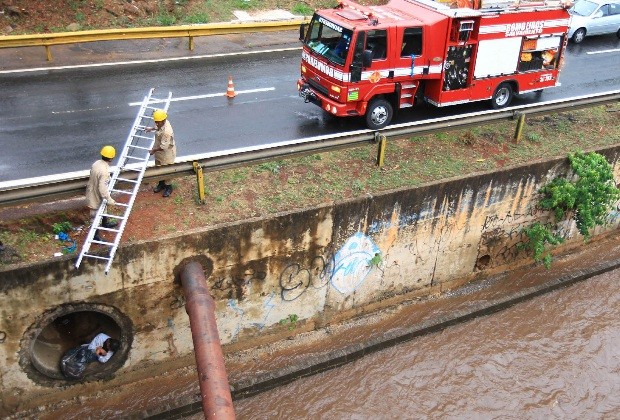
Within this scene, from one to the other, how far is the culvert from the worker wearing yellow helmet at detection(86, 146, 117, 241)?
163cm

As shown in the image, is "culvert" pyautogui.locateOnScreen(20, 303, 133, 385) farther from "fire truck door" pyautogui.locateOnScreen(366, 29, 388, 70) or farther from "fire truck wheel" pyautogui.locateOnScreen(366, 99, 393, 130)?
"fire truck door" pyautogui.locateOnScreen(366, 29, 388, 70)

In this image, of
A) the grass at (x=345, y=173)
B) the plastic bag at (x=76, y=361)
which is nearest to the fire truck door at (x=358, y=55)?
the grass at (x=345, y=173)

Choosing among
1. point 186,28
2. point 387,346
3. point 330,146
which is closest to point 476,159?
point 330,146

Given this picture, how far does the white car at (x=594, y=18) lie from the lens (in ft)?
64.8

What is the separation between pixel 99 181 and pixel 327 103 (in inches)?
214

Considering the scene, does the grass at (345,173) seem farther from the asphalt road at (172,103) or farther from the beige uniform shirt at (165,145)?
the asphalt road at (172,103)

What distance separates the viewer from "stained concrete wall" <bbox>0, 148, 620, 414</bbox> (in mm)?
8797

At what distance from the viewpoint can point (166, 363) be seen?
402 inches

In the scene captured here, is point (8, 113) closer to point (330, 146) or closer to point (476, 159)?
point (330, 146)

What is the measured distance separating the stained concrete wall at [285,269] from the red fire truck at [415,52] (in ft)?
8.15

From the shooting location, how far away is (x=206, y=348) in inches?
299

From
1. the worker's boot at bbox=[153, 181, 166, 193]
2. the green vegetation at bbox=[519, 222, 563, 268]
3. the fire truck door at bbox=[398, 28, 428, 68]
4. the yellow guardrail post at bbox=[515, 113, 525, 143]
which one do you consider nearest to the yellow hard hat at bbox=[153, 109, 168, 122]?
the worker's boot at bbox=[153, 181, 166, 193]

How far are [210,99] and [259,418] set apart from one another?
7.37 metres

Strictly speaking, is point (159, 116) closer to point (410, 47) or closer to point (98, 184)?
point (98, 184)
